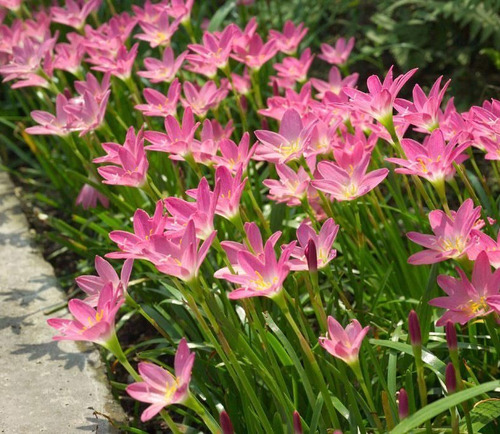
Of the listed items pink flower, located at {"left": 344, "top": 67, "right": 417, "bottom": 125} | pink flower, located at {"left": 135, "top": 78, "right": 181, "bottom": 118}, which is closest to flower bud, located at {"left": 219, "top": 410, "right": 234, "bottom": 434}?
pink flower, located at {"left": 344, "top": 67, "right": 417, "bottom": 125}

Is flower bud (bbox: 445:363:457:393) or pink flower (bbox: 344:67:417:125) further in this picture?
pink flower (bbox: 344:67:417:125)

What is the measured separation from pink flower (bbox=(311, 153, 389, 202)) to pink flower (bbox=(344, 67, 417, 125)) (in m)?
0.08

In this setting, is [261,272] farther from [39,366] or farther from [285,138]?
[39,366]

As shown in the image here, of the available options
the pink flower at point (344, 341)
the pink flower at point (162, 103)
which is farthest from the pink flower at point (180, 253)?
the pink flower at point (162, 103)

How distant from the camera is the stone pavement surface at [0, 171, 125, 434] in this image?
5.51ft

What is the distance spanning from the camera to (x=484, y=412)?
4.46ft

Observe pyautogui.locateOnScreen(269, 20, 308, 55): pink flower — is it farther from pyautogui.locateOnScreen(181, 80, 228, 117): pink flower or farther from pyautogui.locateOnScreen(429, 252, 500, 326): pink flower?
pyautogui.locateOnScreen(429, 252, 500, 326): pink flower

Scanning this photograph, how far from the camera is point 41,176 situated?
300cm

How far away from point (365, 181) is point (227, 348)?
0.43 m

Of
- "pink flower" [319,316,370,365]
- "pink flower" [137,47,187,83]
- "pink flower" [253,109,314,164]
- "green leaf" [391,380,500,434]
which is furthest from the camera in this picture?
"pink flower" [137,47,187,83]

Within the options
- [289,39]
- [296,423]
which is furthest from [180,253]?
[289,39]

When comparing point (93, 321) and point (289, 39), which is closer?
point (93, 321)

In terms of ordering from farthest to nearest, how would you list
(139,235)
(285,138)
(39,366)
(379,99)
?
(39,366) → (285,138) → (379,99) → (139,235)

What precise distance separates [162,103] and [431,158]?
78 centimetres
